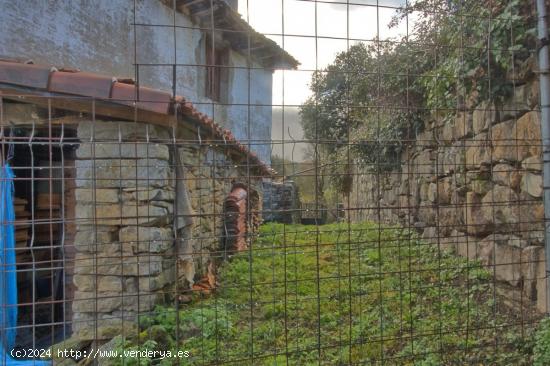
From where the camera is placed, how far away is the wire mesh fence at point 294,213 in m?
2.26

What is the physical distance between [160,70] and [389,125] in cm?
480

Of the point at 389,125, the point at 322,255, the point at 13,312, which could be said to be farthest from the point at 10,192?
the point at 389,125

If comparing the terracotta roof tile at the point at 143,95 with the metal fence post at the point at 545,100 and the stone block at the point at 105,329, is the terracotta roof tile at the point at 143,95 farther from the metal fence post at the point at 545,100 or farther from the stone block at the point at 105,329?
the metal fence post at the point at 545,100

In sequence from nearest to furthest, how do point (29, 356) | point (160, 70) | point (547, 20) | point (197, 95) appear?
point (547, 20), point (29, 356), point (160, 70), point (197, 95)

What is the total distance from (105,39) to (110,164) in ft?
13.0

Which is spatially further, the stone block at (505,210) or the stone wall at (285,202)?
the stone block at (505,210)

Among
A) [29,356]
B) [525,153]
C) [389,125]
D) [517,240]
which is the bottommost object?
[29,356]

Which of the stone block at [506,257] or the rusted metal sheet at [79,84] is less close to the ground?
the rusted metal sheet at [79,84]

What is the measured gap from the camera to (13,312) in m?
3.29

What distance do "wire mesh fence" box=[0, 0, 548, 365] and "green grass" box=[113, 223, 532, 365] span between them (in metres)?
0.02

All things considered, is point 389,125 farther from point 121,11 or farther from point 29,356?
point 121,11

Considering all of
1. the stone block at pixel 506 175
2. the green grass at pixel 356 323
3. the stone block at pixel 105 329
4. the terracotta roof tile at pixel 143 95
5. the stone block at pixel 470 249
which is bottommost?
the stone block at pixel 105 329

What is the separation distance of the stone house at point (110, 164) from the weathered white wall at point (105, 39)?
0.06 ft

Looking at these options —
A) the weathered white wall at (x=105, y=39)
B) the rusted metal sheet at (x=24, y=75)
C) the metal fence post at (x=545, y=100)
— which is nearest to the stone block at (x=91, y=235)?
the rusted metal sheet at (x=24, y=75)
